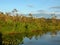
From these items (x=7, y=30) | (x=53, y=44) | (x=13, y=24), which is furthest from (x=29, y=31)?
(x=53, y=44)

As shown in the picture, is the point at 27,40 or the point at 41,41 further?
the point at 27,40

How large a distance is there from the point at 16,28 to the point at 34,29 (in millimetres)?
7780

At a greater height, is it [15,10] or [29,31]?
[15,10]

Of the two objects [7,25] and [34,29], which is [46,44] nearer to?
[7,25]

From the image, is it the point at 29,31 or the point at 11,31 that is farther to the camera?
the point at 29,31

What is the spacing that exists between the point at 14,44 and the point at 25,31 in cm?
2122

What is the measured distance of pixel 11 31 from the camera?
132ft

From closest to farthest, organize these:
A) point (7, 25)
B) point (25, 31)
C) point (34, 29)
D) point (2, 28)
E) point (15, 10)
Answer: point (2, 28) < point (7, 25) < point (25, 31) < point (34, 29) < point (15, 10)

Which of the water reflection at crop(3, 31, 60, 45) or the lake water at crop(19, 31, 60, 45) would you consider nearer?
the water reflection at crop(3, 31, 60, 45)

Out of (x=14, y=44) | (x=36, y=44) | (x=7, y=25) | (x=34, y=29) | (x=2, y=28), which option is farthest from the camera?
(x=34, y=29)

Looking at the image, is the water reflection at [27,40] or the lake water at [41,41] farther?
the lake water at [41,41]

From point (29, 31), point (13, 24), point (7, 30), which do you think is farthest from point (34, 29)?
point (7, 30)

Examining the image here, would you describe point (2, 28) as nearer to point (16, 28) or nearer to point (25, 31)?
point (16, 28)

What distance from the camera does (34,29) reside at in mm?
48938
